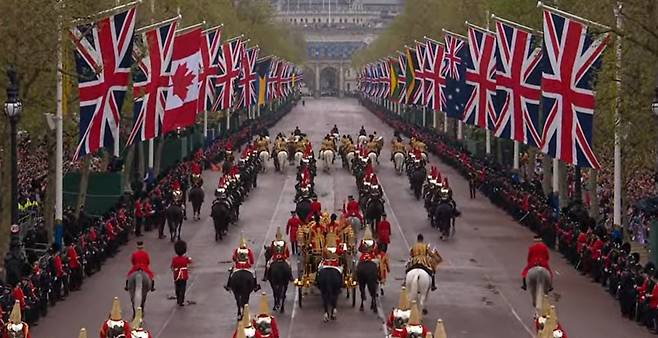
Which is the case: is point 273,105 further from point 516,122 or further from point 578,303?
point 578,303

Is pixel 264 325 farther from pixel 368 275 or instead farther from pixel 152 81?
pixel 152 81

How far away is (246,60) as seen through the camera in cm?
8025

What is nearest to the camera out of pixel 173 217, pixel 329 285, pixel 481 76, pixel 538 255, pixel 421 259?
pixel 421 259

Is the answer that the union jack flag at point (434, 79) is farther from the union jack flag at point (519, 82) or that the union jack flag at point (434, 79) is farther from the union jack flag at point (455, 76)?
the union jack flag at point (519, 82)

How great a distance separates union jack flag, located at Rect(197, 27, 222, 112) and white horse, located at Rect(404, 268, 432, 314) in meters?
30.9

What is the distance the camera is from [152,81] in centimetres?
4266

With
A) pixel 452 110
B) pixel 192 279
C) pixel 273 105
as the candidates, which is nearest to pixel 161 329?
pixel 192 279

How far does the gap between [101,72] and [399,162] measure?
106ft

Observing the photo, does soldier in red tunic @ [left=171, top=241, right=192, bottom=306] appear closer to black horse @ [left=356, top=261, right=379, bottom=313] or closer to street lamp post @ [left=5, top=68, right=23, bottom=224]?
black horse @ [left=356, top=261, right=379, bottom=313]

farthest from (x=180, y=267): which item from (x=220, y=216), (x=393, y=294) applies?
(x=220, y=216)

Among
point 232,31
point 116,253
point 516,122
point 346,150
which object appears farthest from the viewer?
point 232,31

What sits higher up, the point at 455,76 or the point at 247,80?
the point at 455,76

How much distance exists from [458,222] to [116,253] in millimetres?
12595

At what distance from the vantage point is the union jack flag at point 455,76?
5789 cm
